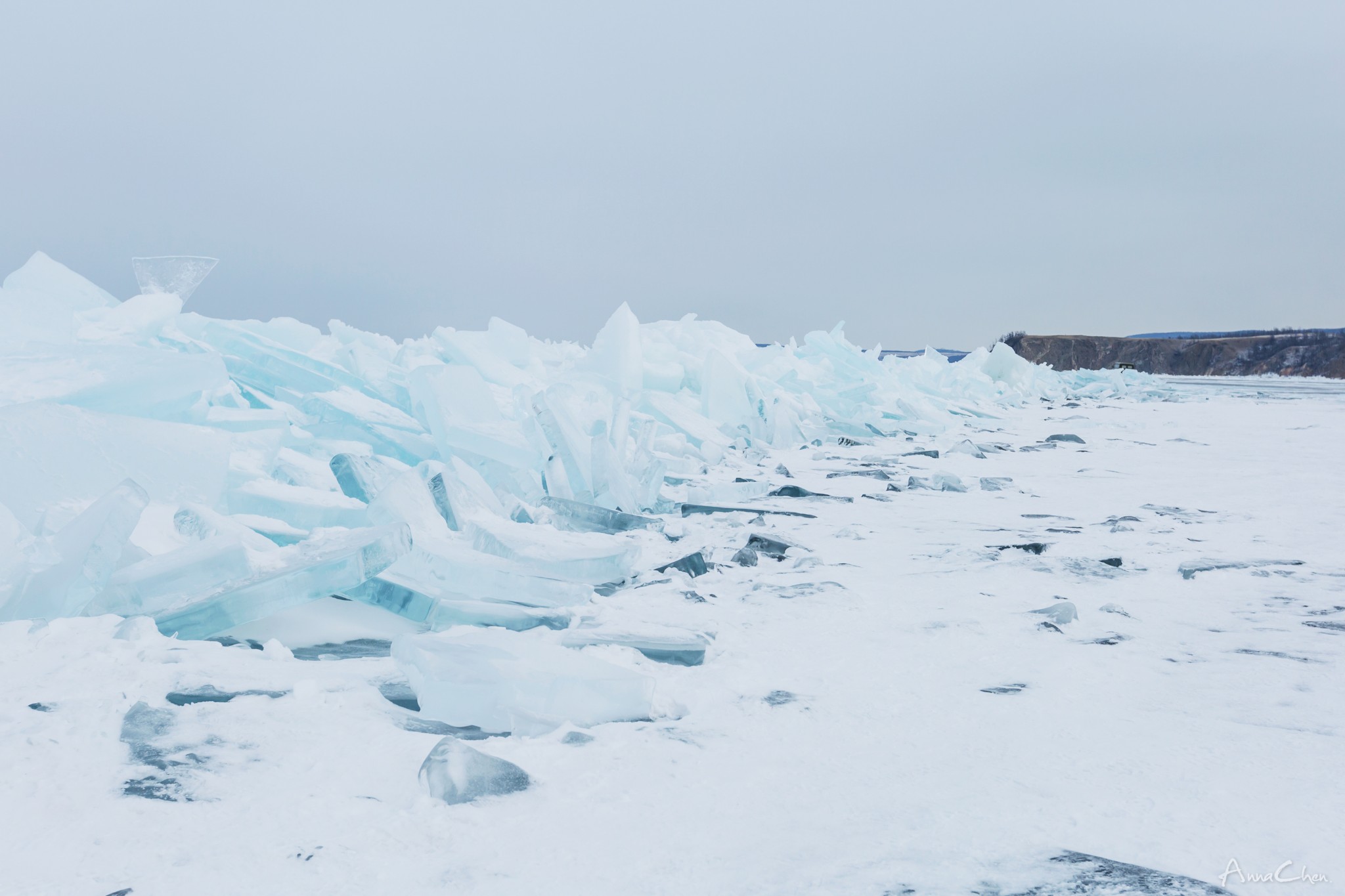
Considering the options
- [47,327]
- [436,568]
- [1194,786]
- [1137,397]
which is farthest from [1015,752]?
[1137,397]

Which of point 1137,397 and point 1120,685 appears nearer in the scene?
point 1120,685

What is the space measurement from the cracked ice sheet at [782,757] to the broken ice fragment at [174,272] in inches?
95.5

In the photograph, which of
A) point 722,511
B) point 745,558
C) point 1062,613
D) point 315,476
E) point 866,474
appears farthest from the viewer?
point 866,474

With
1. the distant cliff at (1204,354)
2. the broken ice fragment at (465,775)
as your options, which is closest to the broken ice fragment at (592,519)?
the broken ice fragment at (465,775)

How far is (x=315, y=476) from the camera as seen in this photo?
2.34 meters

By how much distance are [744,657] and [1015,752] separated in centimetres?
45

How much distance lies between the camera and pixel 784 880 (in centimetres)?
74

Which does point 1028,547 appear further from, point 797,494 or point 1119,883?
point 1119,883

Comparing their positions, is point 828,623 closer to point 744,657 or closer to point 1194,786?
point 744,657

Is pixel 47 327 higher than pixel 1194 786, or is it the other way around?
pixel 47 327

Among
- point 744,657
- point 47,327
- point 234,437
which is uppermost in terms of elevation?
point 47,327

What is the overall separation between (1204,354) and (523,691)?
41076mm

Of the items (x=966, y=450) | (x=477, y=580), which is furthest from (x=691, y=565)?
(x=966, y=450)

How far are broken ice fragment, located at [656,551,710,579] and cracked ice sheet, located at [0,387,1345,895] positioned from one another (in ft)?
0.27
